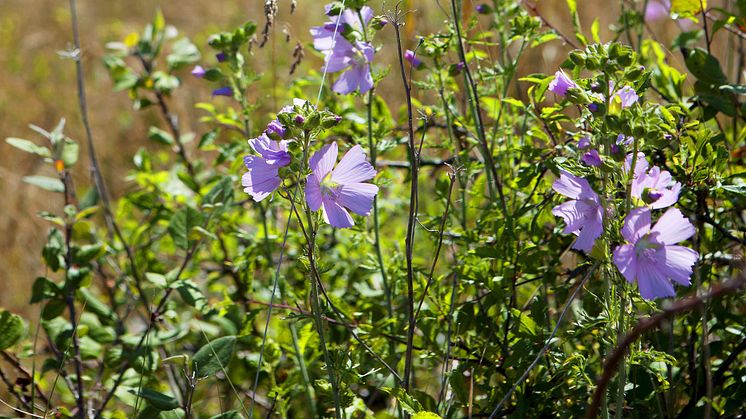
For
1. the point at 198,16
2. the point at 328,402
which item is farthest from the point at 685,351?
the point at 198,16

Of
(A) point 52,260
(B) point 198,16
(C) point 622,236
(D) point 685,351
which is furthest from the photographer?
(B) point 198,16

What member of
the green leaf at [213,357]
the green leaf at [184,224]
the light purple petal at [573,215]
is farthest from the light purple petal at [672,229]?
the green leaf at [184,224]

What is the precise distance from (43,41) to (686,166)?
436cm

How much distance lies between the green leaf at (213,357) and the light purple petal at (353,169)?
1.54ft

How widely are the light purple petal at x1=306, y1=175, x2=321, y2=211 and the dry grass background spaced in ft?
4.58

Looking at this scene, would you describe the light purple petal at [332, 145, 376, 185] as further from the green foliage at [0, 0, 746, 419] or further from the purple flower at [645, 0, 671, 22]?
the purple flower at [645, 0, 671, 22]

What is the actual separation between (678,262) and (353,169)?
52 centimetres

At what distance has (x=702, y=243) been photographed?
1.70 meters

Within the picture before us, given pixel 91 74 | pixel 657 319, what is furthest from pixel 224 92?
pixel 91 74

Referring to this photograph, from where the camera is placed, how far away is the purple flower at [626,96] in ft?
4.22

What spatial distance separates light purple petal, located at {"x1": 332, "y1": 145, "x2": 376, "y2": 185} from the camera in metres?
1.31

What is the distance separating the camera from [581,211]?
49.1 inches

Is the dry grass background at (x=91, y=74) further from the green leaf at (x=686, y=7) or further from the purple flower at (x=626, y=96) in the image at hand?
the purple flower at (x=626, y=96)

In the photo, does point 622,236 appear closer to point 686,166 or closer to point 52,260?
point 686,166
